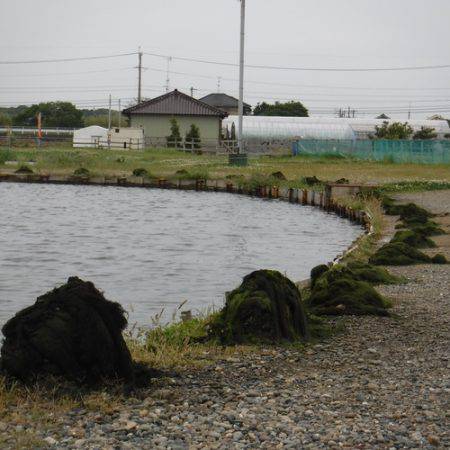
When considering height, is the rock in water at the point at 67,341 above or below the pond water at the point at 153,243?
above

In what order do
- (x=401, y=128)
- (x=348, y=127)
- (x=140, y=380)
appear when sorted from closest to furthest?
(x=140, y=380) < (x=401, y=128) < (x=348, y=127)

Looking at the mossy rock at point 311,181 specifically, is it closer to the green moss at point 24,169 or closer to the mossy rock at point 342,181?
the mossy rock at point 342,181

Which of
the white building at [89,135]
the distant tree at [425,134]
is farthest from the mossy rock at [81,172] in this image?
the distant tree at [425,134]

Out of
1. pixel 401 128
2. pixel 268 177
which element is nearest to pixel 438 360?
pixel 268 177

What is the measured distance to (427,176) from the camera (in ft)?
119

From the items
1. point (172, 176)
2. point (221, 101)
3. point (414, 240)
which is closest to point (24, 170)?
point (172, 176)

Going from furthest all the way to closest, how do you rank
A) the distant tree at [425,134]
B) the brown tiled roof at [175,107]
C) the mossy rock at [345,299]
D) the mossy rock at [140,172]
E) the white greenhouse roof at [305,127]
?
the distant tree at [425,134] < the white greenhouse roof at [305,127] < the brown tiled roof at [175,107] < the mossy rock at [140,172] < the mossy rock at [345,299]

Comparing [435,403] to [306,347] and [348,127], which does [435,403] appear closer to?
[306,347]

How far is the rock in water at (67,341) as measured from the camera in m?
6.49

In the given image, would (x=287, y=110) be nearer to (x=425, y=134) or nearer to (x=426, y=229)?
(x=425, y=134)

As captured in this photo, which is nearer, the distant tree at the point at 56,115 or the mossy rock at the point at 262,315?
the mossy rock at the point at 262,315

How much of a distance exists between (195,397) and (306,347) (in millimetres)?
1979

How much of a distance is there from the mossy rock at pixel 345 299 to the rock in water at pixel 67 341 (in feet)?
11.3

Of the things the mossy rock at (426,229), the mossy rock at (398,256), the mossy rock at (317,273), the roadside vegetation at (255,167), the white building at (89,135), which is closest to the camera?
the mossy rock at (317,273)
